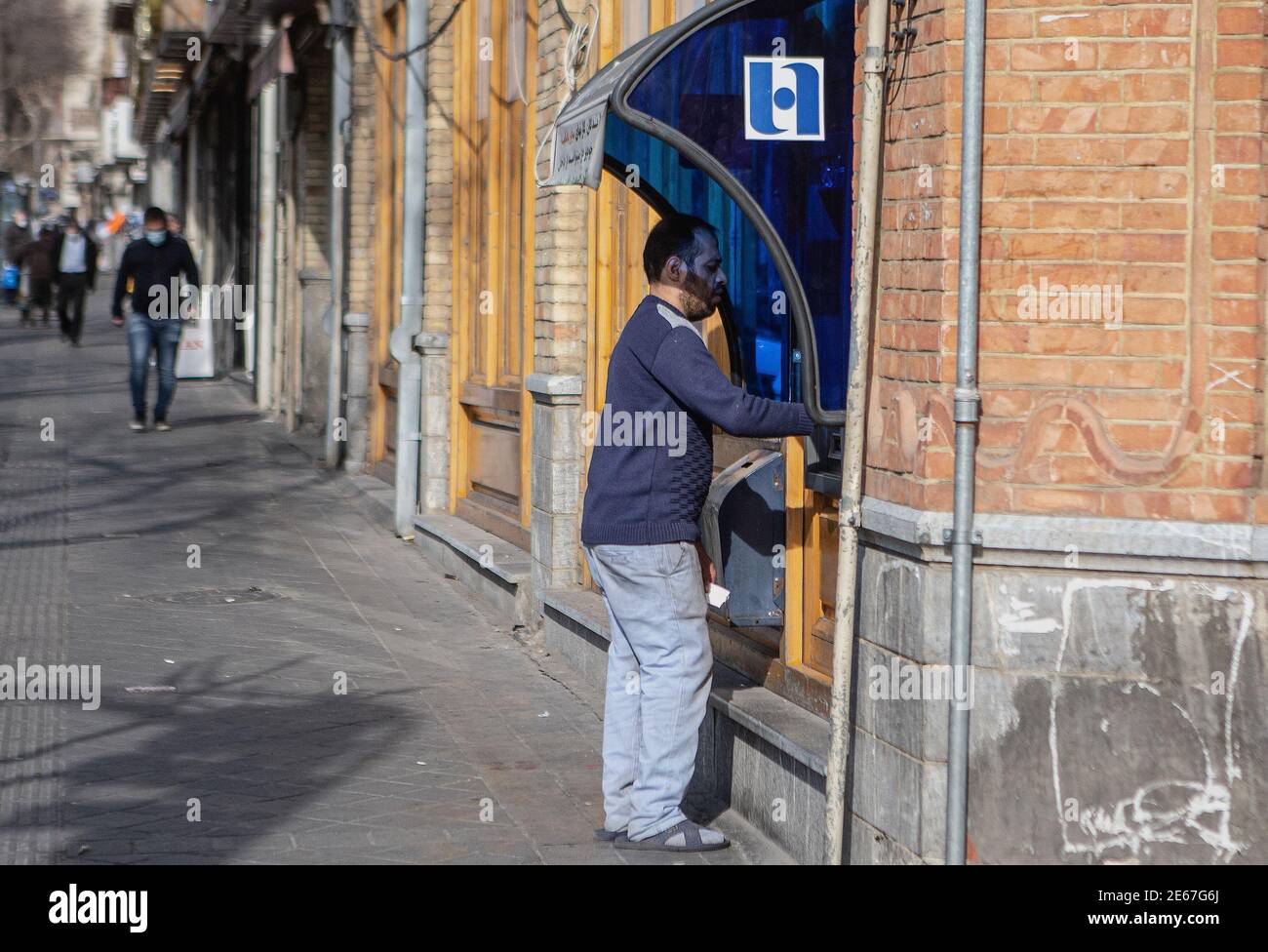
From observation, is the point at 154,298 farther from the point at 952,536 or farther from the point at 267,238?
the point at 952,536

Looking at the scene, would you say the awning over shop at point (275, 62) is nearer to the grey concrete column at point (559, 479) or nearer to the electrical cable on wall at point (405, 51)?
the electrical cable on wall at point (405, 51)

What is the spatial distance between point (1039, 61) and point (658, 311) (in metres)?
1.42

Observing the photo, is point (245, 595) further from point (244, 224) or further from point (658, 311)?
point (244, 224)

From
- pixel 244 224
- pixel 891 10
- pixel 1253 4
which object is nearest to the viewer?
pixel 1253 4

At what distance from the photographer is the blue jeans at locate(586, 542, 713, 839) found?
561 centimetres

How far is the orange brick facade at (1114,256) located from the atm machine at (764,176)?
2.13 ft

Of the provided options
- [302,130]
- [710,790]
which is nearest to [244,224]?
[302,130]

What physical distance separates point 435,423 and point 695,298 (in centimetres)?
684

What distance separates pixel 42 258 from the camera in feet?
115

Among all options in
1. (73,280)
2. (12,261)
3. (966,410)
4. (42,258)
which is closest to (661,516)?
(966,410)

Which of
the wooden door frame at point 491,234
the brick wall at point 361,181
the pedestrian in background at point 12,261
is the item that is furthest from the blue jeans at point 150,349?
the pedestrian in background at point 12,261

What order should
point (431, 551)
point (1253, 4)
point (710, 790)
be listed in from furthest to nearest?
1. point (431, 551)
2. point (710, 790)
3. point (1253, 4)

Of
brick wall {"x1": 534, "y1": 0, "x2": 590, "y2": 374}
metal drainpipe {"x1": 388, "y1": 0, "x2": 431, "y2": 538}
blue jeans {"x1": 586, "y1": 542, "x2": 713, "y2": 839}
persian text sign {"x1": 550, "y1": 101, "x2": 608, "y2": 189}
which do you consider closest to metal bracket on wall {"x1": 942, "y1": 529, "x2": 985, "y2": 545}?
blue jeans {"x1": 586, "y1": 542, "x2": 713, "y2": 839}
